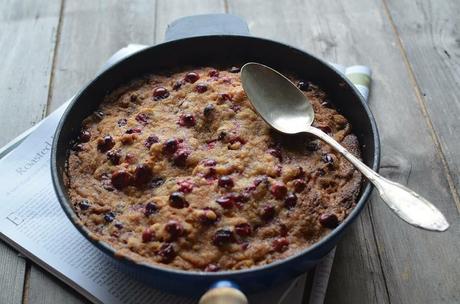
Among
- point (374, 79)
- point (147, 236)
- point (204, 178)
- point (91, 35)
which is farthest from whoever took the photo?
point (91, 35)

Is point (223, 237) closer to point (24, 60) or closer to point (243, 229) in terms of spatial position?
point (243, 229)

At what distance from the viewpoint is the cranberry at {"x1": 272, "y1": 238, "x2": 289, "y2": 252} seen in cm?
137

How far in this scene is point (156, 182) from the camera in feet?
4.97

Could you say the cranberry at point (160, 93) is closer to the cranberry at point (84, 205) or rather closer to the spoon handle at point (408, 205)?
the cranberry at point (84, 205)

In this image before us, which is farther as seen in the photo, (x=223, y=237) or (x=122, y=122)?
(x=122, y=122)

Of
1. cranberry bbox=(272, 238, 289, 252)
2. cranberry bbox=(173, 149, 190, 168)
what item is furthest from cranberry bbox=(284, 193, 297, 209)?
cranberry bbox=(173, 149, 190, 168)

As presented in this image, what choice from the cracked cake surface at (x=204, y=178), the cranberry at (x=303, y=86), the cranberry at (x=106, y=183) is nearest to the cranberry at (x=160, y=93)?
the cracked cake surface at (x=204, y=178)

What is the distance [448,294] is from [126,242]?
0.91m

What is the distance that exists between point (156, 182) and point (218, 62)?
58 cm

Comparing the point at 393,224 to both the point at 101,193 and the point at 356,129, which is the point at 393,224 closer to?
the point at 356,129

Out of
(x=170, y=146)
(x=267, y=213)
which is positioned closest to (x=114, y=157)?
(x=170, y=146)

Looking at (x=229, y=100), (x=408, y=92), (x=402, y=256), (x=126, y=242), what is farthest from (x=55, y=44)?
(x=402, y=256)

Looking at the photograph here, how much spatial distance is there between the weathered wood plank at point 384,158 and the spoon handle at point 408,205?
368 millimetres

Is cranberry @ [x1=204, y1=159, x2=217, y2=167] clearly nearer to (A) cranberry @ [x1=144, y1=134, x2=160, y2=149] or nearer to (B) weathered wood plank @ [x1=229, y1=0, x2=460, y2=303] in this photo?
(A) cranberry @ [x1=144, y1=134, x2=160, y2=149]
